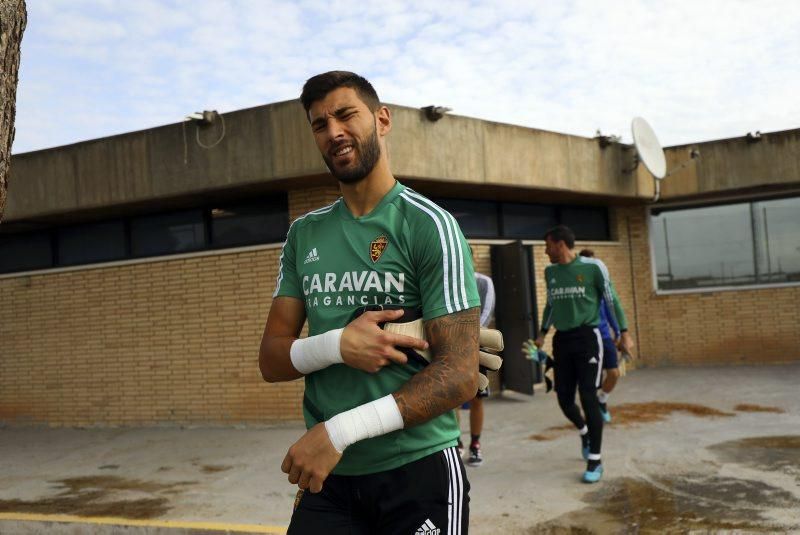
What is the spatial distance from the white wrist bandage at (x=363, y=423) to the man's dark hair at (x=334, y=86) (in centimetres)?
82

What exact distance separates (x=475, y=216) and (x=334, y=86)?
10082 millimetres

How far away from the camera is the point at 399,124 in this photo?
944 cm

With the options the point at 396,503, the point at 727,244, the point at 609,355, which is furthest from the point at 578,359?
the point at 727,244

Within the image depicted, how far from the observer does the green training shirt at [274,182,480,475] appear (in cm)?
187

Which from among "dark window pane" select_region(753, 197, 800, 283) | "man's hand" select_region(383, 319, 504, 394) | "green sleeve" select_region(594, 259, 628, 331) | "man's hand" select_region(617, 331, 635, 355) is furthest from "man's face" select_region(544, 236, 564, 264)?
"dark window pane" select_region(753, 197, 800, 283)

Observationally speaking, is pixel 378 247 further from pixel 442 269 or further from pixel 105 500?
pixel 105 500

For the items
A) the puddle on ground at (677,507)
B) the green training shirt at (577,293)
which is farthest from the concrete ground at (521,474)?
the green training shirt at (577,293)

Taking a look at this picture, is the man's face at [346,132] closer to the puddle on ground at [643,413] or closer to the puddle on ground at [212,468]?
the puddle on ground at [212,468]

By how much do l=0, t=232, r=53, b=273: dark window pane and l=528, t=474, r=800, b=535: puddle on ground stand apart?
375 inches

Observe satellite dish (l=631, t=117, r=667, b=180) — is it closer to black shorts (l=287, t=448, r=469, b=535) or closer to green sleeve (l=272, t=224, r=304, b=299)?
green sleeve (l=272, t=224, r=304, b=299)

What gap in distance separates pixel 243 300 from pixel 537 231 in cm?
552

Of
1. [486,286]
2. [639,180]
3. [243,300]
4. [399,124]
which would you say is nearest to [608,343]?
[486,286]

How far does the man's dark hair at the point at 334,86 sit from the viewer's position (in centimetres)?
198

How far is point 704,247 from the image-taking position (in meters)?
14.6
